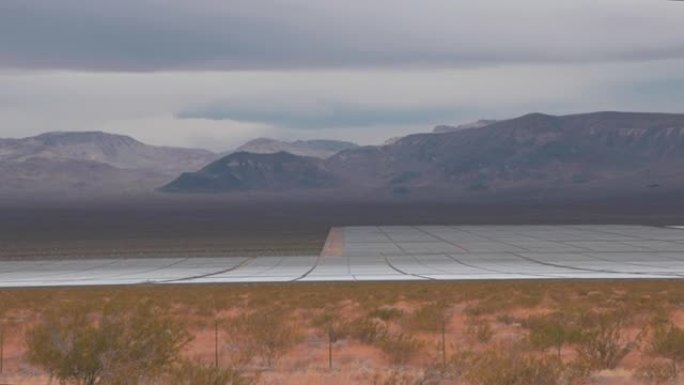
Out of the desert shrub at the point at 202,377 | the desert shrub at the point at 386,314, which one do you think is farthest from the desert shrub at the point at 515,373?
the desert shrub at the point at 386,314

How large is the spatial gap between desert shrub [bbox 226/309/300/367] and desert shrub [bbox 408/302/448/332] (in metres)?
3.76

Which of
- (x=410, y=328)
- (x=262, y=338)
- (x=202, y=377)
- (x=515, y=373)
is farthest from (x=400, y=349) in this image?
(x=202, y=377)

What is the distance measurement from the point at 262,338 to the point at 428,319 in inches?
280

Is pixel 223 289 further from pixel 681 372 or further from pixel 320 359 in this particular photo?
pixel 681 372

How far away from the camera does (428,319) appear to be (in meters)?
29.3

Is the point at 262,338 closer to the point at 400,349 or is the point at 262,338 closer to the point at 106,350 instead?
the point at 400,349

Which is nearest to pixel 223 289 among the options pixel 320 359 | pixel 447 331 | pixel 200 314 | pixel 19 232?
pixel 200 314

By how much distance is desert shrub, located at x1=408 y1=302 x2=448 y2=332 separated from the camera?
28359mm

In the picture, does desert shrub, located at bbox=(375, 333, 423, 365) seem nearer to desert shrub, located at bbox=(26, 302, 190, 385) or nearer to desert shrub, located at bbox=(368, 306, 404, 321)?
desert shrub, located at bbox=(26, 302, 190, 385)

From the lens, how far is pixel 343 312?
3297cm

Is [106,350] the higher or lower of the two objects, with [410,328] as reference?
higher

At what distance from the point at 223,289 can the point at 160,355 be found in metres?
28.1

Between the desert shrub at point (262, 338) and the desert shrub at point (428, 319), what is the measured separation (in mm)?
3757

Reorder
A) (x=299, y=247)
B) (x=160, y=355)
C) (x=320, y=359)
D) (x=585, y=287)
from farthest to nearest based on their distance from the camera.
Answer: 1. (x=299, y=247)
2. (x=585, y=287)
3. (x=320, y=359)
4. (x=160, y=355)
